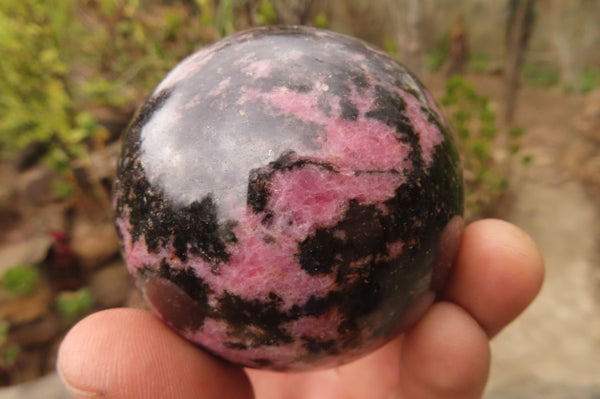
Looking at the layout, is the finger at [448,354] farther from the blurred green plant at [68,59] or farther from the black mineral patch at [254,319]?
the blurred green plant at [68,59]

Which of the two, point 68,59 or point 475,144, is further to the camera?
point 68,59

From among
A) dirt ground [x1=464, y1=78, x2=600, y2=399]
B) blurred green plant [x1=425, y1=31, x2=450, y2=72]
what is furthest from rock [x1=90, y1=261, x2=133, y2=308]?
blurred green plant [x1=425, y1=31, x2=450, y2=72]

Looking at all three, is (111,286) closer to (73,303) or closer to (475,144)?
(73,303)

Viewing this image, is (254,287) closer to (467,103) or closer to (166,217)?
(166,217)

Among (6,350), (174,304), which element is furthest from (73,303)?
(174,304)

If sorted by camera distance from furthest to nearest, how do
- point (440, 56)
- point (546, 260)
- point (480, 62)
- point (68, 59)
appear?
point (480, 62)
point (440, 56)
point (546, 260)
point (68, 59)

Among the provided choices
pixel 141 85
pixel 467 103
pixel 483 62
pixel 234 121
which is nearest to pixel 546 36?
pixel 483 62
